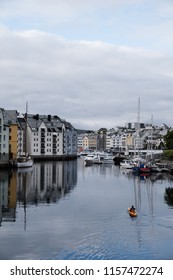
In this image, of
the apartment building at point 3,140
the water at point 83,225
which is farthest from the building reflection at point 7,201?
the apartment building at point 3,140

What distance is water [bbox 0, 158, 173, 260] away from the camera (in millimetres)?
20583

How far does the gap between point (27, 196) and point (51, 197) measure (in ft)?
7.38

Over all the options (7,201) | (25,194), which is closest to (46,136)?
(25,194)

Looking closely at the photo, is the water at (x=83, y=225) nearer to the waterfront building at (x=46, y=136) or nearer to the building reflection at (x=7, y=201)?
the building reflection at (x=7, y=201)

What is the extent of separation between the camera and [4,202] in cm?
3512

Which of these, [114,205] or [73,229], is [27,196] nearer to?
[114,205]

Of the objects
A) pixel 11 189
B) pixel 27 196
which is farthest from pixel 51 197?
pixel 11 189

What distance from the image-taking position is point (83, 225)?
26.6 m

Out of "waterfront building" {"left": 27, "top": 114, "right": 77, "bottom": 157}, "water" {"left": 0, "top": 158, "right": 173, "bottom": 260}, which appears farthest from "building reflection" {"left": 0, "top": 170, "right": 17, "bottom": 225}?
"waterfront building" {"left": 27, "top": 114, "right": 77, "bottom": 157}

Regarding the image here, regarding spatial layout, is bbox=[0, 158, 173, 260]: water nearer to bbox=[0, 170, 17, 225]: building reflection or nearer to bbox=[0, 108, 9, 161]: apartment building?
bbox=[0, 170, 17, 225]: building reflection

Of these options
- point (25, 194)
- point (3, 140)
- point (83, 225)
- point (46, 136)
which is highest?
point (46, 136)

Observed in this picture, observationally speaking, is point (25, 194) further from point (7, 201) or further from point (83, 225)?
point (83, 225)

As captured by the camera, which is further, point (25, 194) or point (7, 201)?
point (25, 194)
